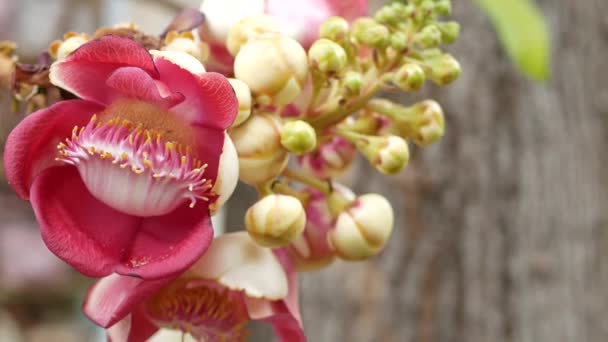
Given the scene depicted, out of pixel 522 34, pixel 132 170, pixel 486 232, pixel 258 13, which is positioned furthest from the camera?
pixel 486 232

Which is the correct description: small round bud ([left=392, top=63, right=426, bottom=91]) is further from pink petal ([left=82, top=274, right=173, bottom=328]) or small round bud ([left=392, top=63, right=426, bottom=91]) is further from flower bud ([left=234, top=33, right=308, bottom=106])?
pink petal ([left=82, top=274, right=173, bottom=328])

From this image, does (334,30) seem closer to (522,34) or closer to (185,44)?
(185,44)

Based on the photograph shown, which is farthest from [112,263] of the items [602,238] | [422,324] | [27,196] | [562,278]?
[602,238]

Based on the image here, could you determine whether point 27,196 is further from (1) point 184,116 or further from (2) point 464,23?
(2) point 464,23

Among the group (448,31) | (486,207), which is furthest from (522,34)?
(486,207)

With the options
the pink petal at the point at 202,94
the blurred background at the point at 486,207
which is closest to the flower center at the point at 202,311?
the pink petal at the point at 202,94
